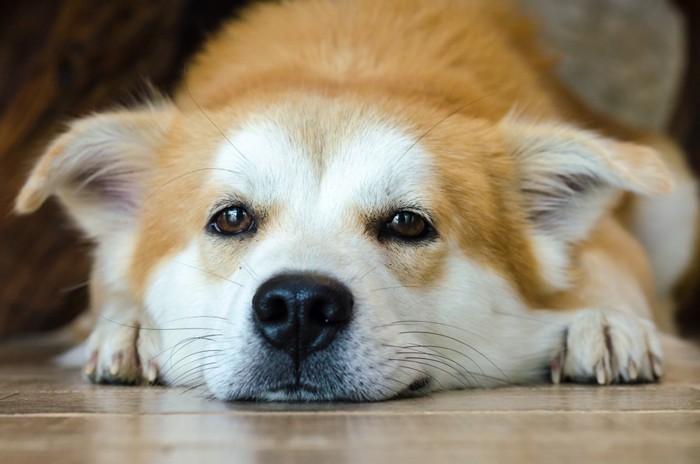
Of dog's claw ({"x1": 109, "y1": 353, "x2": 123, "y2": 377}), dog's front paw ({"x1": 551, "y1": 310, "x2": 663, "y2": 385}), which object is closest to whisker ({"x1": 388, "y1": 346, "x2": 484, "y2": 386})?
dog's front paw ({"x1": 551, "y1": 310, "x2": 663, "y2": 385})

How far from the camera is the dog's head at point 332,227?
1917mm

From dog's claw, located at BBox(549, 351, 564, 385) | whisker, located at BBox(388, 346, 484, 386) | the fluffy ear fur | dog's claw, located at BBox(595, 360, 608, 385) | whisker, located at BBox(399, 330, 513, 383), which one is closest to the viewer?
whisker, located at BBox(388, 346, 484, 386)

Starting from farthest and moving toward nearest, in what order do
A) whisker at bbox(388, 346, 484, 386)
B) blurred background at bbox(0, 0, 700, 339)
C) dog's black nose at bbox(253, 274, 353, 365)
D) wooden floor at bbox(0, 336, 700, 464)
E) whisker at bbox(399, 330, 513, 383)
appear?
blurred background at bbox(0, 0, 700, 339) → whisker at bbox(399, 330, 513, 383) → whisker at bbox(388, 346, 484, 386) → dog's black nose at bbox(253, 274, 353, 365) → wooden floor at bbox(0, 336, 700, 464)

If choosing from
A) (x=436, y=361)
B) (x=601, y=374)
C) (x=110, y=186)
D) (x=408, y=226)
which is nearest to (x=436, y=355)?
(x=436, y=361)

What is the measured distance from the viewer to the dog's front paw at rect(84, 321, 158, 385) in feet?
7.55

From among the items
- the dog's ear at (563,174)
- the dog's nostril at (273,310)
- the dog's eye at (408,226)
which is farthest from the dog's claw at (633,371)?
the dog's nostril at (273,310)

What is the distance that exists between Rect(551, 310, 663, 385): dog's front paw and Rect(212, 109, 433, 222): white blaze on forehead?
21.6 inches

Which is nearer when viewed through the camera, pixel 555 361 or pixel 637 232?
pixel 555 361

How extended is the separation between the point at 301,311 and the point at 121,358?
691 millimetres

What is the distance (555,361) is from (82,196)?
4.68 feet

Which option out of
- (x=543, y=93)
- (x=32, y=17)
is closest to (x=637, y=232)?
(x=543, y=93)

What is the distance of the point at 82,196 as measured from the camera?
2715 mm

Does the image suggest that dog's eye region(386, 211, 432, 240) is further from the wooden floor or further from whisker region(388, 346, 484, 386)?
the wooden floor

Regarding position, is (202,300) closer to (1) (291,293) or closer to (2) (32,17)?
(1) (291,293)
